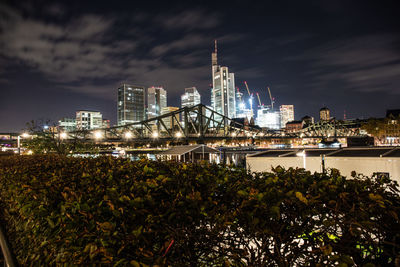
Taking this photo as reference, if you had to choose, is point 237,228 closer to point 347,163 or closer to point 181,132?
point 347,163

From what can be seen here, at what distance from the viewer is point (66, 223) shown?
7.11 ft

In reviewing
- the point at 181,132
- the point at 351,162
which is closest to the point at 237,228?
the point at 351,162

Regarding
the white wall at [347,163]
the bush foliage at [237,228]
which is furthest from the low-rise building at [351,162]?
the bush foliage at [237,228]

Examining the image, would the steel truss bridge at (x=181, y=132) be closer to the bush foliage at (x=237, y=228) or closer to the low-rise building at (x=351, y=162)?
the low-rise building at (x=351, y=162)

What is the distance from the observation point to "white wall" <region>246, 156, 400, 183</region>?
26.6ft

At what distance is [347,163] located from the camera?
9445 mm

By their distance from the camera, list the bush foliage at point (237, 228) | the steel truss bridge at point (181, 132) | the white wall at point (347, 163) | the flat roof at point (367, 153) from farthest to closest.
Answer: the steel truss bridge at point (181, 132), the flat roof at point (367, 153), the white wall at point (347, 163), the bush foliage at point (237, 228)

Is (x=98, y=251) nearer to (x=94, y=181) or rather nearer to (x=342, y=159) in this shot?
(x=94, y=181)

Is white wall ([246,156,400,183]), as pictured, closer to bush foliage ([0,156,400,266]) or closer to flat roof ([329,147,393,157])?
flat roof ([329,147,393,157])

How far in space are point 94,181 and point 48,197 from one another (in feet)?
2.01

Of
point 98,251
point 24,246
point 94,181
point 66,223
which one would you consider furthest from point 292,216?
point 24,246

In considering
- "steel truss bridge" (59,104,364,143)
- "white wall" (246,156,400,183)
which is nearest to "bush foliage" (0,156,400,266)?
"white wall" (246,156,400,183)

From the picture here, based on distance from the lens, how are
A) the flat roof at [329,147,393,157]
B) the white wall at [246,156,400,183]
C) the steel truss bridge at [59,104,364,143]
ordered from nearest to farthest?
1. the white wall at [246,156,400,183]
2. the flat roof at [329,147,393,157]
3. the steel truss bridge at [59,104,364,143]

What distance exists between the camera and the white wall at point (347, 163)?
A: 8102 mm
